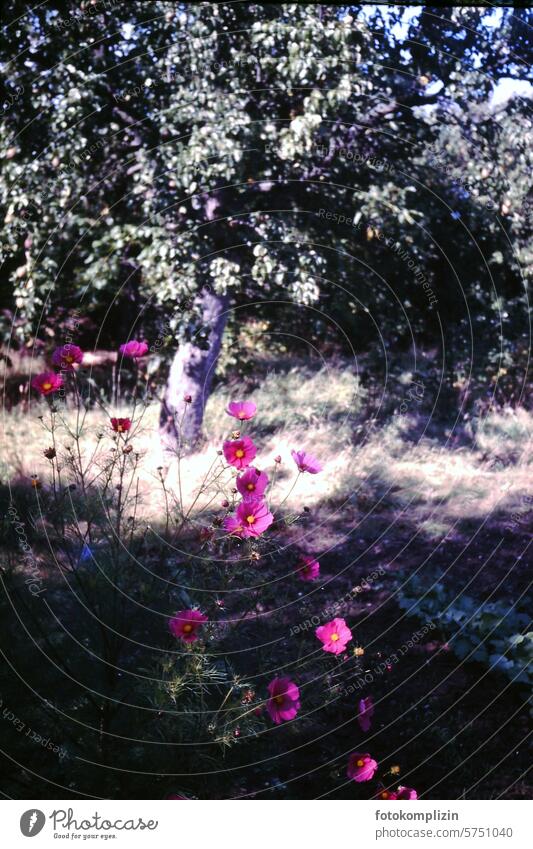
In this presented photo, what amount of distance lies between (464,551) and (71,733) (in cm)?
248

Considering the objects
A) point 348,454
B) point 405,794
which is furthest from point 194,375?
point 405,794

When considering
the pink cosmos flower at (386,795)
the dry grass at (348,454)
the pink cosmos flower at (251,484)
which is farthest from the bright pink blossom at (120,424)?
the dry grass at (348,454)

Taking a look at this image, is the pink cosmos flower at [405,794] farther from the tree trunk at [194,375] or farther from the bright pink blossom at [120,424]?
the tree trunk at [194,375]

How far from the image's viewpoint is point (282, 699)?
255 centimetres

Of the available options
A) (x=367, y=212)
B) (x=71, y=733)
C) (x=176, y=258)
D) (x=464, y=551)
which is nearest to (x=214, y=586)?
(x=71, y=733)

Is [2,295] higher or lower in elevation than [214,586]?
higher

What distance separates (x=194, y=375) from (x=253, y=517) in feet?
12.1

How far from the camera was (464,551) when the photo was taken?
14.3ft

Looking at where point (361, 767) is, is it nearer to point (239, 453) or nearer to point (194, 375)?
point (239, 453)

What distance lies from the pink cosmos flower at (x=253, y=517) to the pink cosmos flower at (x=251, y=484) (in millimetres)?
23

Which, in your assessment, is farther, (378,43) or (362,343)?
(362,343)
